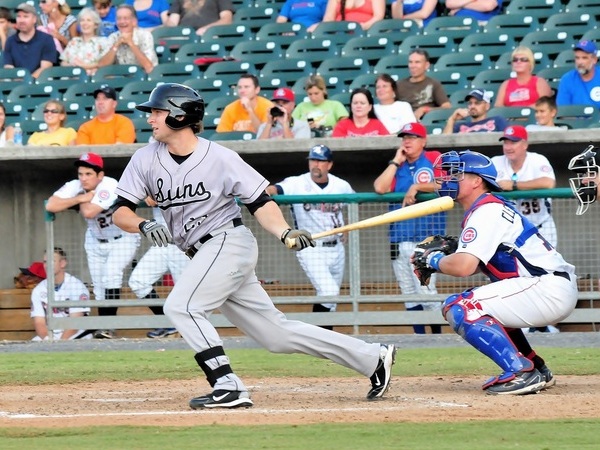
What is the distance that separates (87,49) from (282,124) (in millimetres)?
3600

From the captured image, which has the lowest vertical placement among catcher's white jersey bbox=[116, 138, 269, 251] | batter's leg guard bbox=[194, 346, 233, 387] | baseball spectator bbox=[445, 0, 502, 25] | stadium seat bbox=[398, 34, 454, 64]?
batter's leg guard bbox=[194, 346, 233, 387]

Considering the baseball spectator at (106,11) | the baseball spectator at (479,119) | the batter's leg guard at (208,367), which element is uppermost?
the baseball spectator at (106,11)

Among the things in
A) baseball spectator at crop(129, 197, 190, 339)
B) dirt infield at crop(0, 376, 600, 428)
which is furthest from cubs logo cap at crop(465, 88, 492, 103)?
dirt infield at crop(0, 376, 600, 428)

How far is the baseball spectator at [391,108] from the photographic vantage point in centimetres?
1145

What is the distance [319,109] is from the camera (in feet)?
39.2

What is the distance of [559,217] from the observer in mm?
10000

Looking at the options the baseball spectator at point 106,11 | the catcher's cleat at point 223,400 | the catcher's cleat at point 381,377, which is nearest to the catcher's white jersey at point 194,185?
the catcher's cleat at point 223,400

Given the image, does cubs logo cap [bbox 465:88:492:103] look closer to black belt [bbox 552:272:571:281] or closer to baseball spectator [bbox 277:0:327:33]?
baseball spectator [bbox 277:0:327:33]

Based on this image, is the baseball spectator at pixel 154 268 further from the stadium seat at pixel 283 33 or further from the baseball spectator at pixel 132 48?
the stadium seat at pixel 283 33

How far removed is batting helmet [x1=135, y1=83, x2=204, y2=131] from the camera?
589cm

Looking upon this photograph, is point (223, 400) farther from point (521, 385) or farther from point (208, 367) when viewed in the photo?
point (521, 385)

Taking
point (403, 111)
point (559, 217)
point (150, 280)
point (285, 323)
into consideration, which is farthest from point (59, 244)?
point (285, 323)

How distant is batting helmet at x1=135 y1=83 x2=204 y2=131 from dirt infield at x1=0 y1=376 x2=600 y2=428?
55.8 inches

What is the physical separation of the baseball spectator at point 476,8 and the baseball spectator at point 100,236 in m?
4.88
